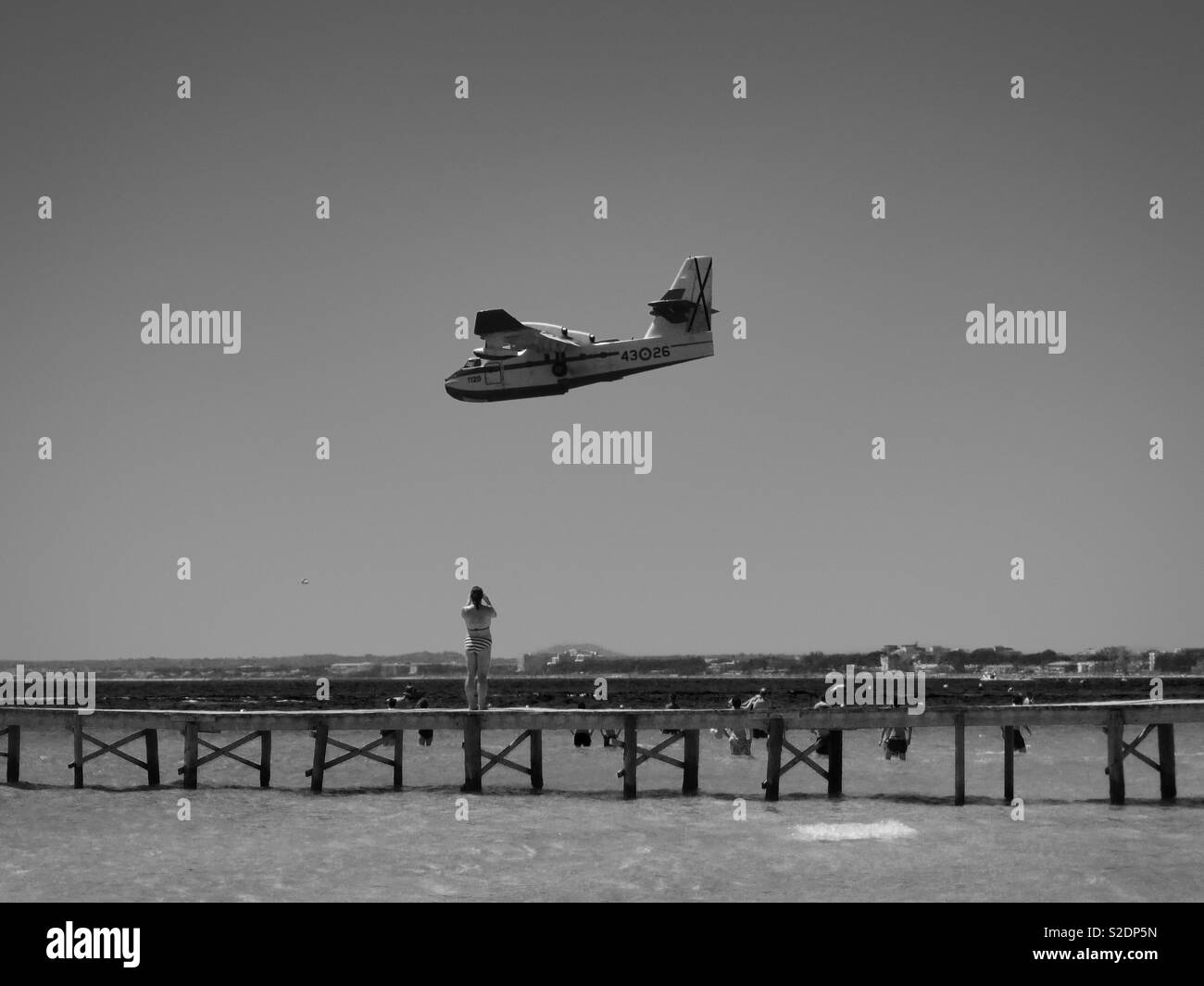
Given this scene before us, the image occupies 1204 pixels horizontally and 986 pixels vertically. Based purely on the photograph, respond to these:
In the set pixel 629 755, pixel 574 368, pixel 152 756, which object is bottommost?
pixel 152 756

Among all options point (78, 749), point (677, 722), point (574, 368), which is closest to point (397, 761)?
point (78, 749)

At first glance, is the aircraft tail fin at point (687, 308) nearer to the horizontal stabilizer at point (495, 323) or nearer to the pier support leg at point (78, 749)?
the horizontal stabilizer at point (495, 323)

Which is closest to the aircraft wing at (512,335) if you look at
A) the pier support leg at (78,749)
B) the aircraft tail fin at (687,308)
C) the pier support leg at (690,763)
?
the aircraft tail fin at (687,308)

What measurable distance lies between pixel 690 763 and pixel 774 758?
276cm

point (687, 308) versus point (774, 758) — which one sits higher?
point (687, 308)

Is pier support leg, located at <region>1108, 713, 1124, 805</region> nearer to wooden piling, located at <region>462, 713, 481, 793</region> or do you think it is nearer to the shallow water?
the shallow water

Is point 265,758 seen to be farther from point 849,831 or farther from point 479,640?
point 849,831

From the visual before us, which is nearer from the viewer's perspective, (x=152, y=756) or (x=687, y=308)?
(x=152, y=756)

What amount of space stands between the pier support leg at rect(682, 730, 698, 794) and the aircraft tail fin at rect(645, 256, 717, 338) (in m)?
13.4

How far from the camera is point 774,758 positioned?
89.8 feet
